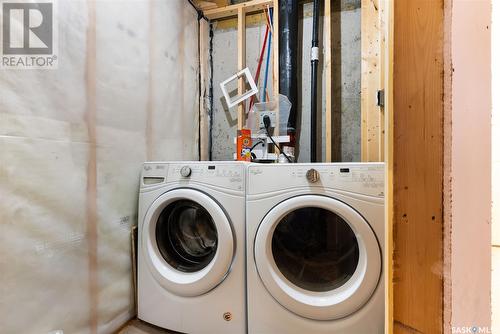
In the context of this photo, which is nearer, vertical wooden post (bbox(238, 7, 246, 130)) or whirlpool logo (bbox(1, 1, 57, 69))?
Answer: whirlpool logo (bbox(1, 1, 57, 69))

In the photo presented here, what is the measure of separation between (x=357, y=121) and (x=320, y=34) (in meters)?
0.72

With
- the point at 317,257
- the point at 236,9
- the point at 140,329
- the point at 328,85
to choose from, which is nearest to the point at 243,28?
the point at 236,9

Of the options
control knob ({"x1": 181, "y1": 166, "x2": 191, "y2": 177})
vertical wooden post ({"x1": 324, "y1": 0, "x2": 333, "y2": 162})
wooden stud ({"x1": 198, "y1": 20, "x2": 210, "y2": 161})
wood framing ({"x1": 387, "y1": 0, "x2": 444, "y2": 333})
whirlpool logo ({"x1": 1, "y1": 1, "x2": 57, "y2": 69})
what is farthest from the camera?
wooden stud ({"x1": 198, "y1": 20, "x2": 210, "y2": 161})

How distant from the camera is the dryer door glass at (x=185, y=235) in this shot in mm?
1268

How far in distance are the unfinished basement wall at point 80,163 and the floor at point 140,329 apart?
44 millimetres

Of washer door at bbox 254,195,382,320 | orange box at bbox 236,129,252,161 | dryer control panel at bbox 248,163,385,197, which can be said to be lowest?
washer door at bbox 254,195,382,320

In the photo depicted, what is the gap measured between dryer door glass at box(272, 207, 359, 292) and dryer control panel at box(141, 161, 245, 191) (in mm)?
306

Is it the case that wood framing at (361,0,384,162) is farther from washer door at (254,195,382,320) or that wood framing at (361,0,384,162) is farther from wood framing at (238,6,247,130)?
wood framing at (238,6,247,130)

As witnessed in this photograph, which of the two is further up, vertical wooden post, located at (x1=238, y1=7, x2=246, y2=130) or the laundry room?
vertical wooden post, located at (x1=238, y1=7, x2=246, y2=130)

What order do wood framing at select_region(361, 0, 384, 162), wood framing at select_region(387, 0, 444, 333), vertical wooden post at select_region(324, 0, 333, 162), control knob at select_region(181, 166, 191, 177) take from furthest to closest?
vertical wooden post at select_region(324, 0, 333, 162) → wood framing at select_region(361, 0, 384, 162) → control knob at select_region(181, 166, 191, 177) → wood framing at select_region(387, 0, 444, 333)

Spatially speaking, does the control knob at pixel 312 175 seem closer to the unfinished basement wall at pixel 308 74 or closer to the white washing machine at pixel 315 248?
the white washing machine at pixel 315 248

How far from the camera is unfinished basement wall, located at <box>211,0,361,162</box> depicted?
5.92 feet

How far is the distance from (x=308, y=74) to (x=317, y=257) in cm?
138

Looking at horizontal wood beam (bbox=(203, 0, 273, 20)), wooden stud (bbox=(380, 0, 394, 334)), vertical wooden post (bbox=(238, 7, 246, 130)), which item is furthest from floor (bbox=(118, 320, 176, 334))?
horizontal wood beam (bbox=(203, 0, 273, 20))
